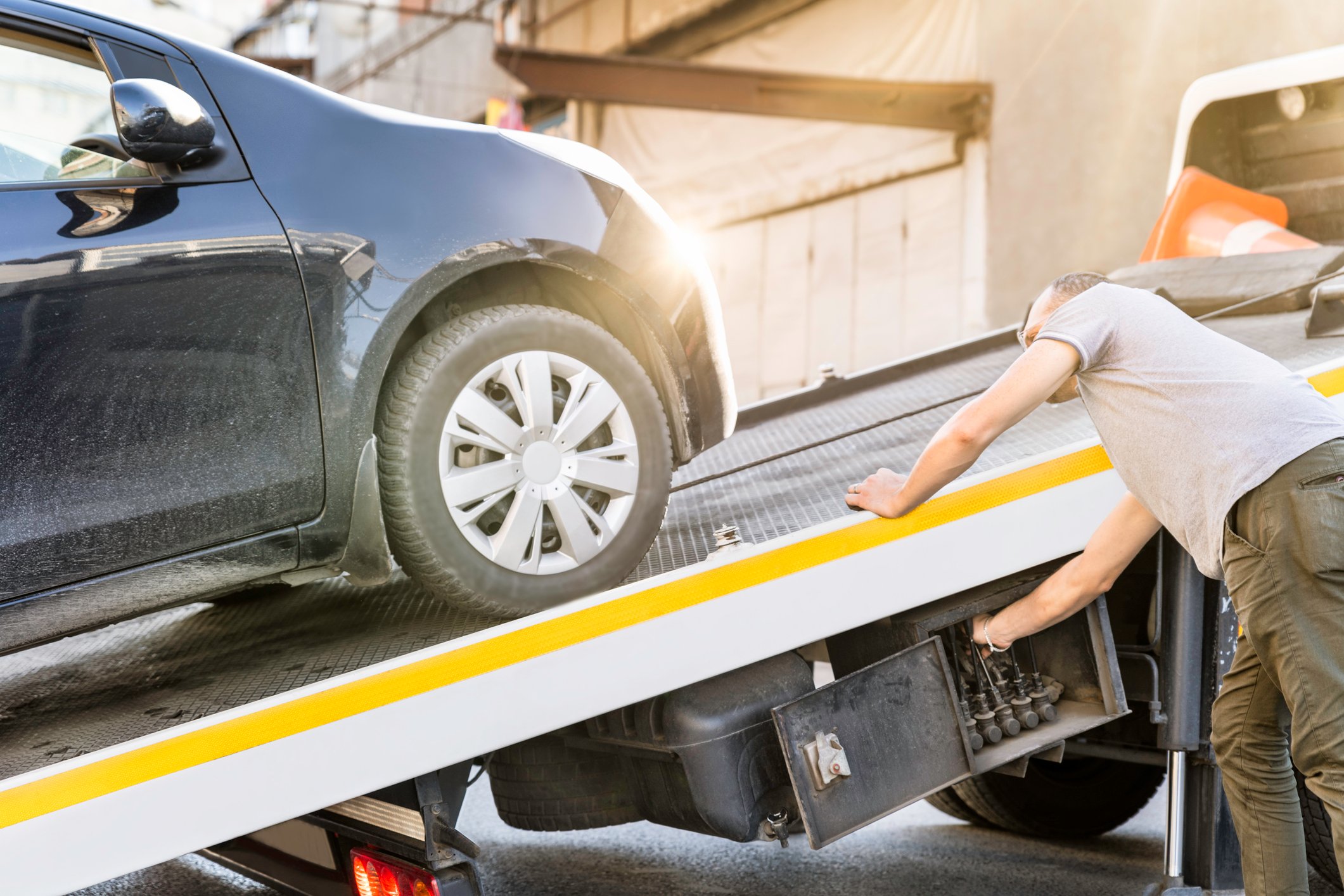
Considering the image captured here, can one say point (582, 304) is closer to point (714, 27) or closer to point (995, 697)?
point (995, 697)

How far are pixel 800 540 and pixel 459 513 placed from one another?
685 millimetres

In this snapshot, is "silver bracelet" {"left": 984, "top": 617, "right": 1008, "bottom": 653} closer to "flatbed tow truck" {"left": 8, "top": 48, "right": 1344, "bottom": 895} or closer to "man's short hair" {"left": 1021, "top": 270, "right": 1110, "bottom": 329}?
"flatbed tow truck" {"left": 8, "top": 48, "right": 1344, "bottom": 895}

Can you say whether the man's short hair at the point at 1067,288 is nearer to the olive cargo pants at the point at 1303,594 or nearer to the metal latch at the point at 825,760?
the olive cargo pants at the point at 1303,594

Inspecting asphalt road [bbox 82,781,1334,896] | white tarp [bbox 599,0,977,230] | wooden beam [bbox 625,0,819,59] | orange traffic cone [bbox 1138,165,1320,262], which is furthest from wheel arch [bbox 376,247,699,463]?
wooden beam [bbox 625,0,819,59]

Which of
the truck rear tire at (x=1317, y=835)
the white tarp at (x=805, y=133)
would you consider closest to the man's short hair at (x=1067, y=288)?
the truck rear tire at (x=1317, y=835)

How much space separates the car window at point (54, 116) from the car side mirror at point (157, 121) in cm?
8

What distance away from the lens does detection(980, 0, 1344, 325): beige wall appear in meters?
9.07

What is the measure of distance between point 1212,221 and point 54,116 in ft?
13.2

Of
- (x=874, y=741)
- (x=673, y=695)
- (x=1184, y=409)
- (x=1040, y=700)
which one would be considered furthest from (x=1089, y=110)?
(x=673, y=695)

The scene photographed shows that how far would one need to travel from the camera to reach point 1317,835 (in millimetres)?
3010

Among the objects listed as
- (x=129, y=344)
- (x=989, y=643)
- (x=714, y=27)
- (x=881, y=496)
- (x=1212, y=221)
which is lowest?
(x=989, y=643)

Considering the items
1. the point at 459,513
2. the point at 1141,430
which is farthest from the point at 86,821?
the point at 1141,430

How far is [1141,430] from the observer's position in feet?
8.20

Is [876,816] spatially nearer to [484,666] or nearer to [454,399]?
[484,666]
